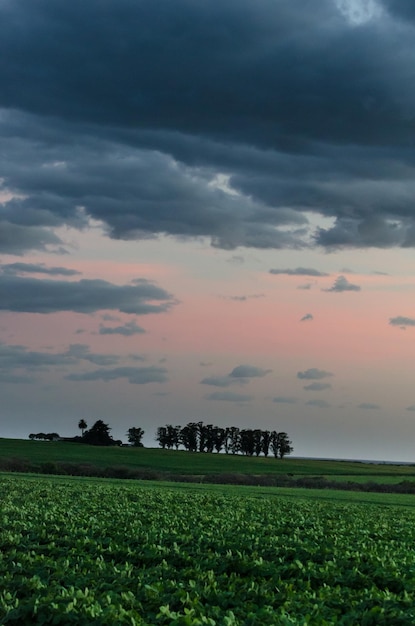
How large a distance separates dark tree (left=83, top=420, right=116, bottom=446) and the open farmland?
162528mm

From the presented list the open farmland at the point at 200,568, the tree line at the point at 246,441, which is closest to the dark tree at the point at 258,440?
the tree line at the point at 246,441

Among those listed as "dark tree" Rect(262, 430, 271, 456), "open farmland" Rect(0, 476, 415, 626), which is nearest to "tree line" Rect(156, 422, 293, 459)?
"dark tree" Rect(262, 430, 271, 456)

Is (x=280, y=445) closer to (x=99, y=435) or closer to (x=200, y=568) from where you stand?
(x=99, y=435)

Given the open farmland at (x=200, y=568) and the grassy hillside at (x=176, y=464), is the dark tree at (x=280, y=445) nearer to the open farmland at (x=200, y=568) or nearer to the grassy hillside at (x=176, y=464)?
the grassy hillside at (x=176, y=464)

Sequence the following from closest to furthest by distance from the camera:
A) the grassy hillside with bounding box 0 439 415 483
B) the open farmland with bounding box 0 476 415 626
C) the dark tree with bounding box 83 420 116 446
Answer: the open farmland with bounding box 0 476 415 626
the grassy hillside with bounding box 0 439 415 483
the dark tree with bounding box 83 420 116 446

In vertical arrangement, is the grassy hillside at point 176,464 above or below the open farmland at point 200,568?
above

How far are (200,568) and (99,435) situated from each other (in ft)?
590

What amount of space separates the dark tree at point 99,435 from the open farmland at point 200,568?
163 metres

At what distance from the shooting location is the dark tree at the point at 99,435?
192250mm

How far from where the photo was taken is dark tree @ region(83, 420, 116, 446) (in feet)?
631

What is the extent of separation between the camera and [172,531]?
2422cm

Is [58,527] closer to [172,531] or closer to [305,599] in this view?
[172,531]

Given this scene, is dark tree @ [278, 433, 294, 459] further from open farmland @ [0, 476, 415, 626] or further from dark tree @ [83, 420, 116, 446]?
open farmland @ [0, 476, 415, 626]

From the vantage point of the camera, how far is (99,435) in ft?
637
